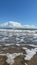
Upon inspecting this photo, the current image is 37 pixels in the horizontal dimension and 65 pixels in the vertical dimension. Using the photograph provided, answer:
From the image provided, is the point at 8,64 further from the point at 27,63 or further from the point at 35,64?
the point at 35,64

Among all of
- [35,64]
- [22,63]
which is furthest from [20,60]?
[35,64]

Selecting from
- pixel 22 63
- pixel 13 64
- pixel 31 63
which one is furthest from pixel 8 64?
pixel 31 63

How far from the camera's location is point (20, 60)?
26.2 ft

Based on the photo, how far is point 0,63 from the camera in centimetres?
735

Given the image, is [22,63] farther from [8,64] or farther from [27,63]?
[8,64]

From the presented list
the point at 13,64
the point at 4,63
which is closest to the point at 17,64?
the point at 13,64

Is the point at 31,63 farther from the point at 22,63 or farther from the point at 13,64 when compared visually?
the point at 13,64

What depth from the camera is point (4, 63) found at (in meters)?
7.38

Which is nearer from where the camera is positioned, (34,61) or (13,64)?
(13,64)

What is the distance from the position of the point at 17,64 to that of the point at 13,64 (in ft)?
0.96

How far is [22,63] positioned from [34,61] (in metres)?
0.88

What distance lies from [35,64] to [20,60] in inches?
44.4

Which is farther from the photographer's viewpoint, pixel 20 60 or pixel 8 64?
pixel 20 60

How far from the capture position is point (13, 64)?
23.4 ft
